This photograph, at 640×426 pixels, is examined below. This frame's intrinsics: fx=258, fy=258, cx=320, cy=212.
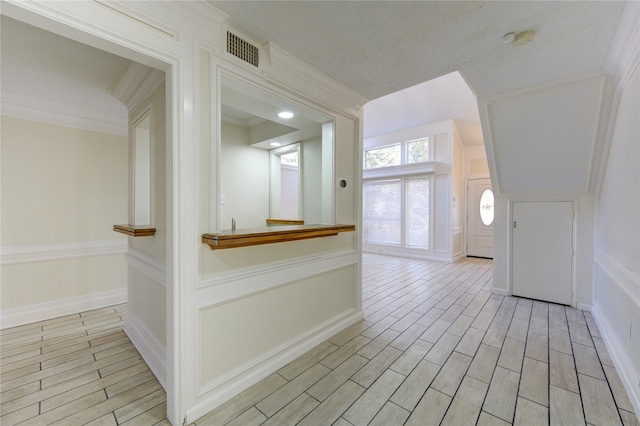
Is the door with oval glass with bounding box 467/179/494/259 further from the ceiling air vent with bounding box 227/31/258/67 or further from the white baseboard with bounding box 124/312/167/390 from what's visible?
the white baseboard with bounding box 124/312/167/390

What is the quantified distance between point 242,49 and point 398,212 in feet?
19.9

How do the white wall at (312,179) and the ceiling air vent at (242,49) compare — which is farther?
the white wall at (312,179)

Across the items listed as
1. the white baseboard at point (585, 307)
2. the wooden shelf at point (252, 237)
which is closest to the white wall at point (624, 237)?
the white baseboard at point (585, 307)

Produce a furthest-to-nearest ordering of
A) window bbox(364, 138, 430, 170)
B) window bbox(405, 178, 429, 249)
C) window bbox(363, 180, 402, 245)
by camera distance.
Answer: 1. window bbox(363, 180, 402, 245)
2. window bbox(364, 138, 430, 170)
3. window bbox(405, 178, 429, 249)

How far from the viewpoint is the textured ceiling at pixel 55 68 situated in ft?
6.35

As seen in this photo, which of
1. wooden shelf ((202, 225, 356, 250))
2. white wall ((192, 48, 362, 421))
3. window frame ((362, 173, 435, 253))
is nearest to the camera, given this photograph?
wooden shelf ((202, 225, 356, 250))

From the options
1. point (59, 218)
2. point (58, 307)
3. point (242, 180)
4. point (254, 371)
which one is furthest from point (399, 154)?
point (58, 307)

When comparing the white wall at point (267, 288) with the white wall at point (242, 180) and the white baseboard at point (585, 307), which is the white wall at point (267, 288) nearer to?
the white wall at point (242, 180)

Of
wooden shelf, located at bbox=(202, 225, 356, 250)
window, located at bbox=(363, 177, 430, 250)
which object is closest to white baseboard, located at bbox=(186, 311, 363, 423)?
wooden shelf, located at bbox=(202, 225, 356, 250)

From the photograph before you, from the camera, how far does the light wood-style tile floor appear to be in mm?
1656

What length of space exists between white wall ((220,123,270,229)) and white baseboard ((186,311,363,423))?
235cm

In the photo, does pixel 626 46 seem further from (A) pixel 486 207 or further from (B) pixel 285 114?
(A) pixel 486 207

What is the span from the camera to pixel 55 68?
2.34 meters

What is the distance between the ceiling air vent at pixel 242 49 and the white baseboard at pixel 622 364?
138 inches
